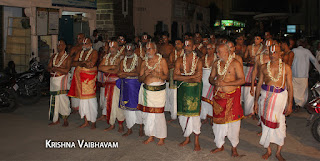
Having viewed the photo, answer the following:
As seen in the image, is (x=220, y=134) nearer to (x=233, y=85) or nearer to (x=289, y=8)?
(x=233, y=85)

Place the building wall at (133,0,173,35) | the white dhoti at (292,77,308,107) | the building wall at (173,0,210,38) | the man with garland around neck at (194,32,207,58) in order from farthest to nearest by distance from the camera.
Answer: the building wall at (173,0,210,38) → the building wall at (133,0,173,35) → the white dhoti at (292,77,308,107) → the man with garland around neck at (194,32,207,58)

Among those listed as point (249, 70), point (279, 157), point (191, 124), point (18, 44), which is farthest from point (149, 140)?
point (18, 44)

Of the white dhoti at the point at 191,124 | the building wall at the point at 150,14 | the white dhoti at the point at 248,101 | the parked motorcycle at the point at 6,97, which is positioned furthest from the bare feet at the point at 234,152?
the building wall at the point at 150,14

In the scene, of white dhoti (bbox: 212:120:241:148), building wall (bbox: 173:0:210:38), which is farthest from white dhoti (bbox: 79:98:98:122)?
building wall (bbox: 173:0:210:38)

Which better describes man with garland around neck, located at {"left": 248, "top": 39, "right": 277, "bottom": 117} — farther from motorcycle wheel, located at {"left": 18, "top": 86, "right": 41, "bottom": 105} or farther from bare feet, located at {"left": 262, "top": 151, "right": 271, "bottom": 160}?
motorcycle wheel, located at {"left": 18, "top": 86, "right": 41, "bottom": 105}

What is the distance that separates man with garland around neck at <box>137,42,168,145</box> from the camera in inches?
263

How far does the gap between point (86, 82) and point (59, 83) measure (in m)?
0.66

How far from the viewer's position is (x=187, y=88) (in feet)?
21.4

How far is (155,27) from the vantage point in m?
20.4

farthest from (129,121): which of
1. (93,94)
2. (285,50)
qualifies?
(285,50)

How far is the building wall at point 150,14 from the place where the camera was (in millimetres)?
18250

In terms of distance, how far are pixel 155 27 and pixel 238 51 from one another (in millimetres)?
11327

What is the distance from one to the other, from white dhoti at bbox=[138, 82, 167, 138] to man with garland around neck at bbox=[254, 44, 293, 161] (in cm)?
180

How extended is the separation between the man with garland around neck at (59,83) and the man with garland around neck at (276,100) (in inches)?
166
